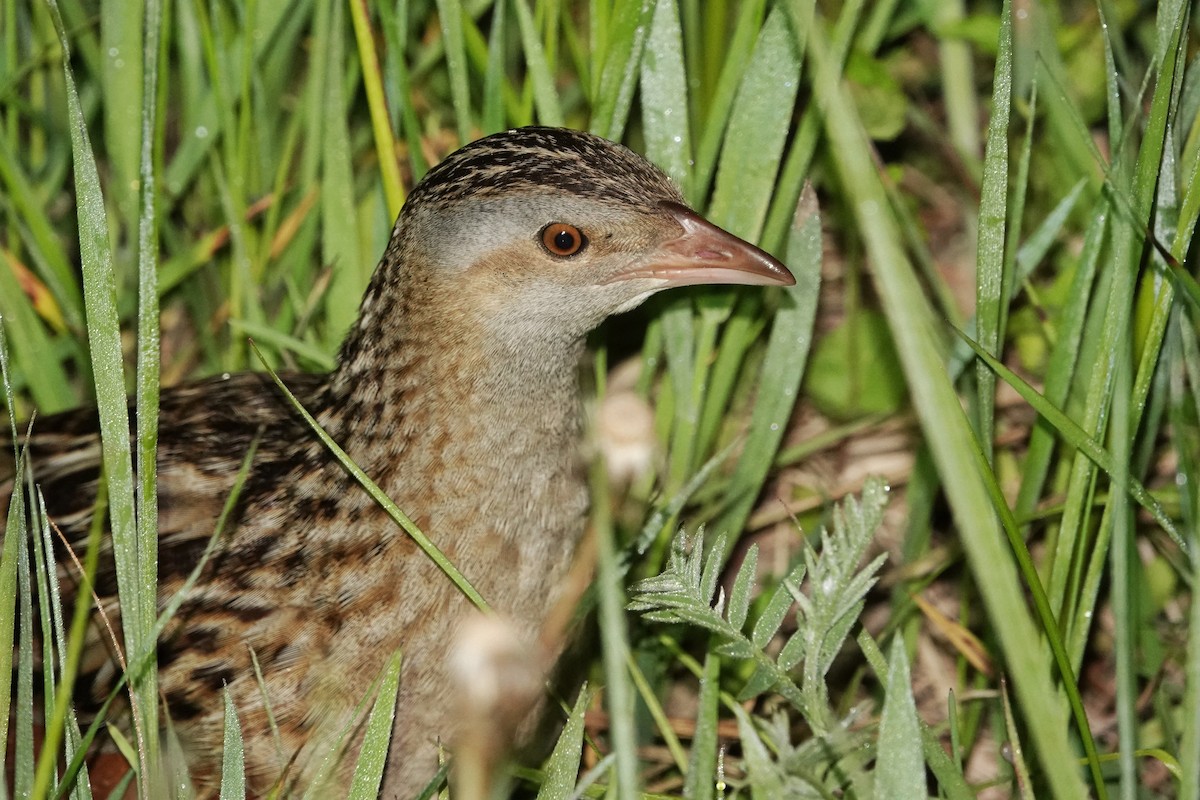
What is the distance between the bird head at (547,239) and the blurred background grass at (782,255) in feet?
1.18

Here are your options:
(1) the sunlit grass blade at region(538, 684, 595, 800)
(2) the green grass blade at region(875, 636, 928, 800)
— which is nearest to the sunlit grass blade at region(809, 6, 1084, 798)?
(2) the green grass blade at region(875, 636, 928, 800)

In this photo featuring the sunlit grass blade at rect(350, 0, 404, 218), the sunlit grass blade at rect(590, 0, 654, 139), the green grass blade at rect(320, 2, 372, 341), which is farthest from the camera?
the green grass blade at rect(320, 2, 372, 341)

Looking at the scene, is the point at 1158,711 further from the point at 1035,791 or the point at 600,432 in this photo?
the point at 600,432

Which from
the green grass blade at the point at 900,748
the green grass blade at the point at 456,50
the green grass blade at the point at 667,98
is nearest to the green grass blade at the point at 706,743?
the green grass blade at the point at 900,748

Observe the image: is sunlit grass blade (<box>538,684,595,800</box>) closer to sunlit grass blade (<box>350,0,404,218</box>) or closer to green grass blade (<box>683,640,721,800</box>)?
green grass blade (<box>683,640,721,800</box>)

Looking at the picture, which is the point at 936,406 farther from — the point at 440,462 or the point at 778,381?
the point at 778,381

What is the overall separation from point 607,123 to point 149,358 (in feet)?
3.50

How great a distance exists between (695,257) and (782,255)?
25.5 inches

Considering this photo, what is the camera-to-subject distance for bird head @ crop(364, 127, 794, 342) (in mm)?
2373

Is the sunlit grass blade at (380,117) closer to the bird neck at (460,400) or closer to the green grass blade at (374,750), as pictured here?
the bird neck at (460,400)

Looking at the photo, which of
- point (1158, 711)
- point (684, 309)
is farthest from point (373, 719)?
point (1158, 711)

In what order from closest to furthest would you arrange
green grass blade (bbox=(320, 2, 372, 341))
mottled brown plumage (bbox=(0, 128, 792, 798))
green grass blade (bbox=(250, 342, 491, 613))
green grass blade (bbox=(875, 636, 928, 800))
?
green grass blade (bbox=(875, 636, 928, 800))
green grass blade (bbox=(250, 342, 491, 613))
mottled brown plumage (bbox=(0, 128, 792, 798))
green grass blade (bbox=(320, 2, 372, 341))

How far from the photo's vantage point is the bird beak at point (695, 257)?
2.44m

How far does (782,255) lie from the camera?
3.05 m
